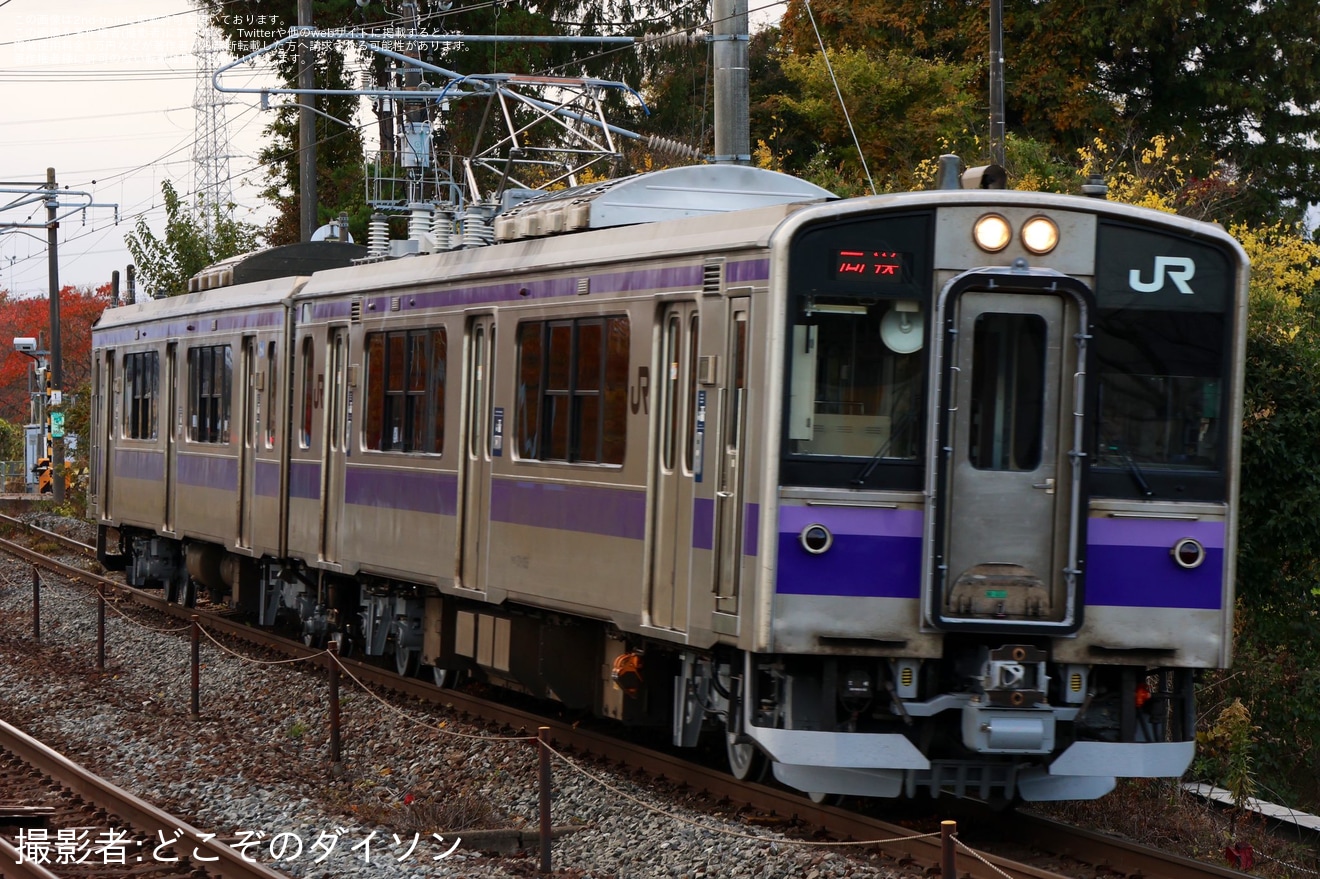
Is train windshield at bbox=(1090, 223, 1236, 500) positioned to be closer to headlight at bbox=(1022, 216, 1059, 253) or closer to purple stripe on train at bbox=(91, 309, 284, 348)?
headlight at bbox=(1022, 216, 1059, 253)

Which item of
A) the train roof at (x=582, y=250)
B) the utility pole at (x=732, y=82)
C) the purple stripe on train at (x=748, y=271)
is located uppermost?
the utility pole at (x=732, y=82)

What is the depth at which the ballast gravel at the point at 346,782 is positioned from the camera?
27.7ft

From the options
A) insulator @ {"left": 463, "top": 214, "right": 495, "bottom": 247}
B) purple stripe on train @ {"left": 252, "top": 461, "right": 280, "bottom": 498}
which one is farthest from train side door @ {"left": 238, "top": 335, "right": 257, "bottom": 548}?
insulator @ {"left": 463, "top": 214, "right": 495, "bottom": 247}

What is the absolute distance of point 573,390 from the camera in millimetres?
10734

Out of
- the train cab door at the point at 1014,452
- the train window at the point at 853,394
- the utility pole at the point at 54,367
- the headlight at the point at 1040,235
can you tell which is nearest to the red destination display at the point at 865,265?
the train window at the point at 853,394

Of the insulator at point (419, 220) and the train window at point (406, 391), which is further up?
the insulator at point (419, 220)

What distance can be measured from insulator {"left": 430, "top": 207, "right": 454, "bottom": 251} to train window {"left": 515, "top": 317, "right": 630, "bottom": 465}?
2.42 m

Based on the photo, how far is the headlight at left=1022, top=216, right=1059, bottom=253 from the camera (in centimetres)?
873

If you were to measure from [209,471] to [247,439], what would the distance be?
1.28 m

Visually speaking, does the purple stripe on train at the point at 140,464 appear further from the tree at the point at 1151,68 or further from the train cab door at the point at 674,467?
the tree at the point at 1151,68

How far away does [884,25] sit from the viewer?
33.4 m

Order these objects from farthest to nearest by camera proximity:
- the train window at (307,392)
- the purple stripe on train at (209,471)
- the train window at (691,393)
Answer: the purple stripe on train at (209,471) < the train window at (307,392) < the train window at (691,393)

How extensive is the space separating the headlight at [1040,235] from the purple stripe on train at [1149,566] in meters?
1.29

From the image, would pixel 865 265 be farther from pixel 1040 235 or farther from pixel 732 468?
pixel 732 468
